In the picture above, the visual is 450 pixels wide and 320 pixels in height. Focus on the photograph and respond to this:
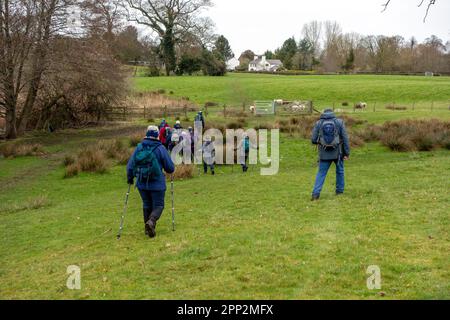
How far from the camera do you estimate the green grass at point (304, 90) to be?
59.2 m

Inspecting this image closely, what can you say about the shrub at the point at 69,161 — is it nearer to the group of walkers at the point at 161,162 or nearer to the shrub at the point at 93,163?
the shrub at the point at 93,163

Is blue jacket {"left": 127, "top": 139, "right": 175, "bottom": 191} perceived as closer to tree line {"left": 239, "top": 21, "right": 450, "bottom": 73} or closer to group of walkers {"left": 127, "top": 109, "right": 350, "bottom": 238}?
group of walkers {"left": 127, "top": 109, "right": 350, "bottom": 238}

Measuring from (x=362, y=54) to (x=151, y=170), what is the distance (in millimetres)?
114396

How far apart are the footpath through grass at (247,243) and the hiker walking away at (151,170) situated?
0.59 meters

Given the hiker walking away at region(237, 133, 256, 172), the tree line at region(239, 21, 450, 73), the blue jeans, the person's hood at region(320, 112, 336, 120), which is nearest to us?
the person's hood at region(320, 112, 336, 120)

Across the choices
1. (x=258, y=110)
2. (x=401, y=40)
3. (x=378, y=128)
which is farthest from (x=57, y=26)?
(x=401, y=40)

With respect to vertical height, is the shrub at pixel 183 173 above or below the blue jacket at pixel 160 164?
below

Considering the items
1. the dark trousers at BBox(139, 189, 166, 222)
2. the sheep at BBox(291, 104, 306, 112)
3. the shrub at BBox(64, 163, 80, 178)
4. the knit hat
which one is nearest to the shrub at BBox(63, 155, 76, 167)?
the shrub at BBox(64, 163, 80, 178)

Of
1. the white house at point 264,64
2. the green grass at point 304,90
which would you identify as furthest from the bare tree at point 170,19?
the white house at point 264,64

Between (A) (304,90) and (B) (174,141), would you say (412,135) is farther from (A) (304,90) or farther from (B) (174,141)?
(A) (304,90)

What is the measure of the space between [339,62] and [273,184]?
4089 inches

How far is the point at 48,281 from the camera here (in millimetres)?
7445

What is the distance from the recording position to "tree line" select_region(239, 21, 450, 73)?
103m

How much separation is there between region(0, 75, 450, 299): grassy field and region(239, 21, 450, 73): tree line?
93.7 m
